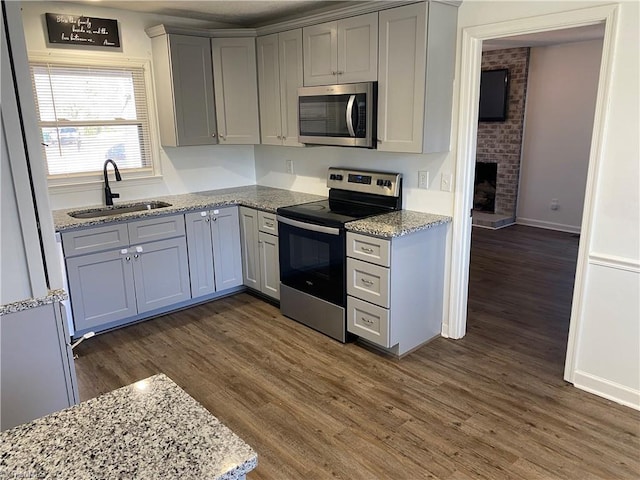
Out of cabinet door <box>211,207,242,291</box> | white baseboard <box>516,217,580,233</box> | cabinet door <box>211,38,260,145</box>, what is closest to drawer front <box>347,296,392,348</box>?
cabinet door <box>211,207,242,291</box>

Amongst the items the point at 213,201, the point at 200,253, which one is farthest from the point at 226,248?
the point at 213,201

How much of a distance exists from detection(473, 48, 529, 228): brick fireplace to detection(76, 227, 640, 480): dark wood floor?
10.0ft

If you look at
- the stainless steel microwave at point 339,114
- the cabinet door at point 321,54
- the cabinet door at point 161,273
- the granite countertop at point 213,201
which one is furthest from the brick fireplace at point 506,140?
the cabinet door at point 161,273

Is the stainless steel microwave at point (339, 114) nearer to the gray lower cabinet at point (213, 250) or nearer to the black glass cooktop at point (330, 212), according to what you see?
the black glass cooktop at point (330, 212)

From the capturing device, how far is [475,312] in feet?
12.8

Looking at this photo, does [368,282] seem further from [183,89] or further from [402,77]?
[183,89]

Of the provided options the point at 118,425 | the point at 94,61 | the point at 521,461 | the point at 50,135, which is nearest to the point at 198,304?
the point at 50,135

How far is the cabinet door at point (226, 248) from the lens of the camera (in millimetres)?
4047

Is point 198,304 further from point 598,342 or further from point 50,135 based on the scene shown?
point 598,342

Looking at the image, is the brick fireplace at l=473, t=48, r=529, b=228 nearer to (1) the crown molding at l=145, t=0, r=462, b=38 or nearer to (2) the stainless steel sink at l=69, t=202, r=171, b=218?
(1) the crown molding at l=145, t=0, r=462, b=38

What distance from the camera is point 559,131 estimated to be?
6375 mm

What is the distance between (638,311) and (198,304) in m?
3.24

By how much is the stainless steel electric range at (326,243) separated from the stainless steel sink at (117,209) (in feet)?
3.81

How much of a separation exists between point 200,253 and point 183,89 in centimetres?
138
